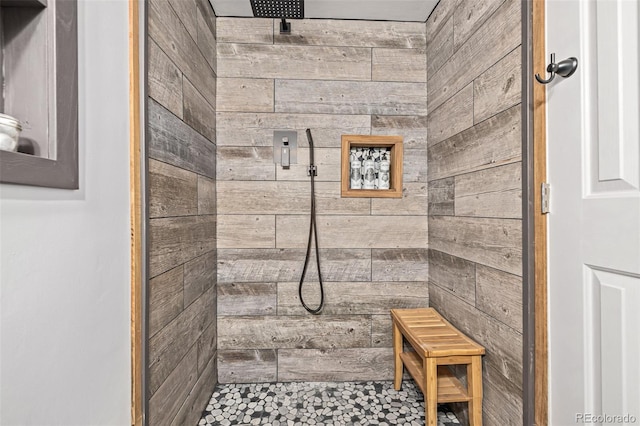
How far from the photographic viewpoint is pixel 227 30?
1.87 metres

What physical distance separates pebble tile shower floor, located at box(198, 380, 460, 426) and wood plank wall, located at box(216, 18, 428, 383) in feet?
0.25

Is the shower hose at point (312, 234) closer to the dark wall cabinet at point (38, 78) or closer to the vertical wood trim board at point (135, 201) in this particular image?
the vertical wood trim board at point (135, 201)

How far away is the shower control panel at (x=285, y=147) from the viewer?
1.86 metres

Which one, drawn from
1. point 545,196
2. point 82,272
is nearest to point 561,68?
point 545,196

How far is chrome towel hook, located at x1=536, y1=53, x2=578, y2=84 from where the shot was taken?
0.90 m

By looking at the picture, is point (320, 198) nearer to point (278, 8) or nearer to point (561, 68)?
point (278, 8)

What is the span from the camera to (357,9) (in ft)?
5.97

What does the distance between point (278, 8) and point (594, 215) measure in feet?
5.19

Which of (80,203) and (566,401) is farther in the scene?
(566,401)

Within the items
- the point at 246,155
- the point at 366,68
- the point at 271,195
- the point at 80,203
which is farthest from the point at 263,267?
the point at 366,68

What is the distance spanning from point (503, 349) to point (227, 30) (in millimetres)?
2174

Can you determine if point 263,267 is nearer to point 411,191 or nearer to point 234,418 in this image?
point 234,418

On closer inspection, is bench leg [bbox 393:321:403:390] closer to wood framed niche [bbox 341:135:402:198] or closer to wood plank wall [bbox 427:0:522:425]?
wood plank wall [bbox 427:0:522:425]

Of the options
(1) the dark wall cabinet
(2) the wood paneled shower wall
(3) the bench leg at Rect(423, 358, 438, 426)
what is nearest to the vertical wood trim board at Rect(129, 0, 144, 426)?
(1) the dark wall cabinet
